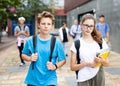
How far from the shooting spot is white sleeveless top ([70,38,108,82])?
4031mm

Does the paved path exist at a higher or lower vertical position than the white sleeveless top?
lower

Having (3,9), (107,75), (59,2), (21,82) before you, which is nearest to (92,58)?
(21,82)

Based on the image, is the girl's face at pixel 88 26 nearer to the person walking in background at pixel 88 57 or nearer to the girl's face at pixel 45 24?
the person walking in background at pixel 88 57

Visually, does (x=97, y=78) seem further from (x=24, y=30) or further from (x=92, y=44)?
(x=24, y=30)

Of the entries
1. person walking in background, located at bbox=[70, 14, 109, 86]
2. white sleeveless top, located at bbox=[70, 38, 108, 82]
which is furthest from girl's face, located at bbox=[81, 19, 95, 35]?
white sleeveless top, located at bbox=[70, 38, 108, 82]

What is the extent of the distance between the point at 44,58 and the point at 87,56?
1.74ft

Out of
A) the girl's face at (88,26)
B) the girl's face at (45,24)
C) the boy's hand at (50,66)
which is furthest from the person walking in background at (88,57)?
the girl's face at (45,24)

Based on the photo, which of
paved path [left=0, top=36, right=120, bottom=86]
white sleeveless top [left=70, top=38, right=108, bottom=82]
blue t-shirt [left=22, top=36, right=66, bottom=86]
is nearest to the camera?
white sleeveless top [left=70, top=38, right=108, bottom=82]

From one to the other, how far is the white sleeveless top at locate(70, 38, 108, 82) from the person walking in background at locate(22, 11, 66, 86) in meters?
0.31

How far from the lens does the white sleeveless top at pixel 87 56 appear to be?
403 cm

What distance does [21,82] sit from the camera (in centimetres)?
918

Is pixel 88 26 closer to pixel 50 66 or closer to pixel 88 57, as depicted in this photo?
pixel 88 57

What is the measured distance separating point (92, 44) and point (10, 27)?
4206cm

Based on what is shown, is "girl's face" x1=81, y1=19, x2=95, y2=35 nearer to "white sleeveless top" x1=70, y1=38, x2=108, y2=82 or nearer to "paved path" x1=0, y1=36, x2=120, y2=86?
"white sleeveless top" x1=70, y1=38, x2=108, y2=82
